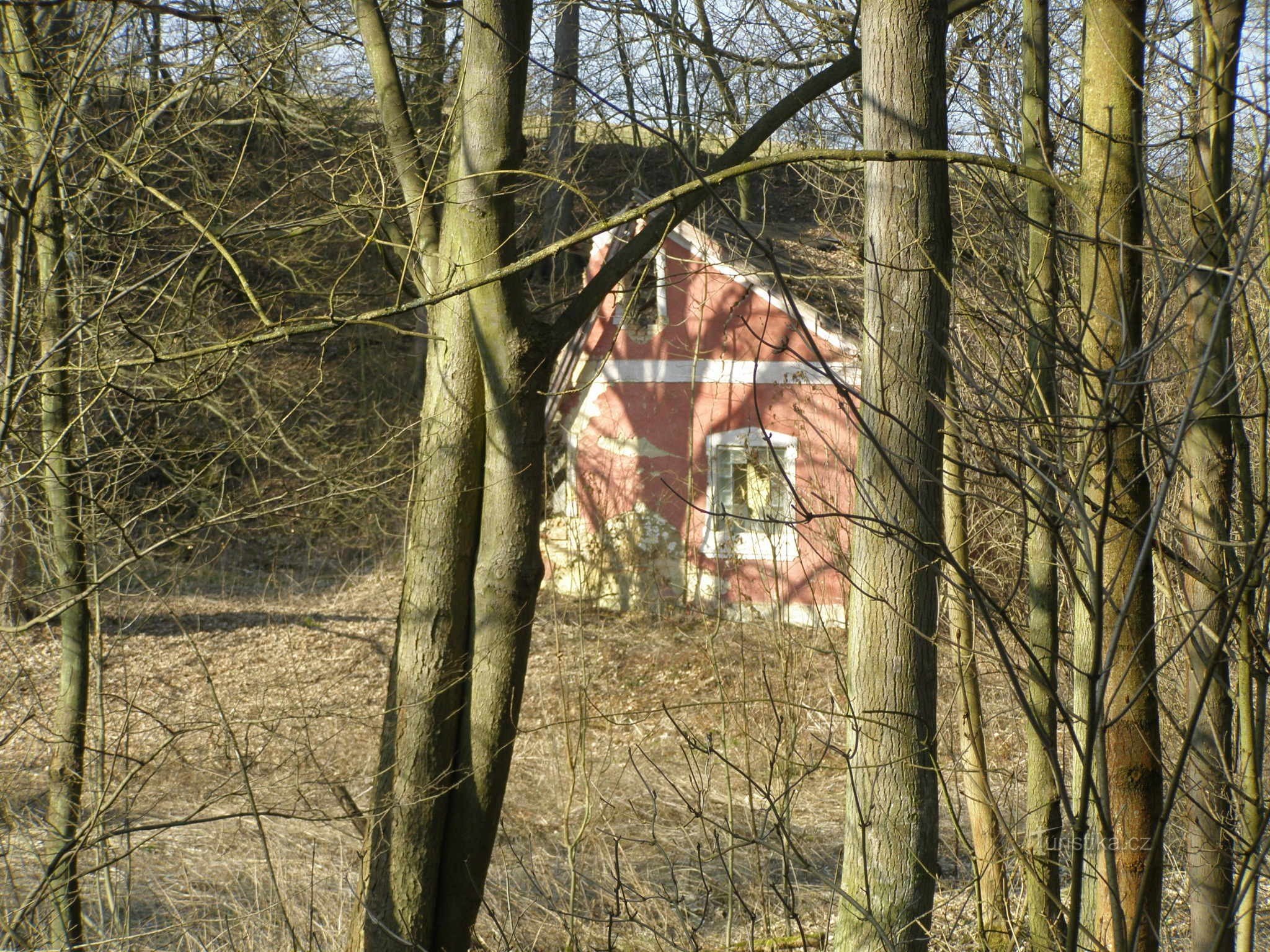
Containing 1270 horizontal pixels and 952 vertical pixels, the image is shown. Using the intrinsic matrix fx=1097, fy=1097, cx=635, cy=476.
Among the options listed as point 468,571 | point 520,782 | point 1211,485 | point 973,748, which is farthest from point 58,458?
point 520,782

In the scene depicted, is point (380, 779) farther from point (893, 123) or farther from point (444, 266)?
point (893, 123)

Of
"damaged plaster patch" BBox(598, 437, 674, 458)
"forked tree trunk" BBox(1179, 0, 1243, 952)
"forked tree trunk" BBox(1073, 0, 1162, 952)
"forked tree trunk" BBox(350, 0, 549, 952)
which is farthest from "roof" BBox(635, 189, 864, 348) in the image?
"forked tree trunk" BBox(1179, 0, 1243, 952)

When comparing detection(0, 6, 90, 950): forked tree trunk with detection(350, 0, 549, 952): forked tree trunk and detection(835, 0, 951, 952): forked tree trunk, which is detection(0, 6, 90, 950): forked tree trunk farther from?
detection(835, 0, 951, 952): forked tree trunk

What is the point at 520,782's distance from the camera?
9352 millimetres

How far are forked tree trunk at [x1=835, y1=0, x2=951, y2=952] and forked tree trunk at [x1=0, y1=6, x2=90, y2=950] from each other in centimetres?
362

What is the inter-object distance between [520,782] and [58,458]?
527 centimetres

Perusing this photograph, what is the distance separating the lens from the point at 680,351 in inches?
535

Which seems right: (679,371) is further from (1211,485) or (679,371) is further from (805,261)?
(1211,485)

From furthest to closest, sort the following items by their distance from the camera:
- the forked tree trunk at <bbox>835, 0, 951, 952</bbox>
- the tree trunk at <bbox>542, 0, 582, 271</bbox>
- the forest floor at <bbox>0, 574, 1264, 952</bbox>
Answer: the tree trunk at <bbox>542, 0, 582, 271</bbox>
the forest floor at <bbox>0, 574, 1264, 952</bbox>
the forked tree trunk at <bbox>835, 0, 951, 952</bbox>

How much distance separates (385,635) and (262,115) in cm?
647

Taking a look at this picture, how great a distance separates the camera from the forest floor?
4.38 metres

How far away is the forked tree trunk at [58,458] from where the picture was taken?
5.12 m

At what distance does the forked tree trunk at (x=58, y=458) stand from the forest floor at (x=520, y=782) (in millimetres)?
191

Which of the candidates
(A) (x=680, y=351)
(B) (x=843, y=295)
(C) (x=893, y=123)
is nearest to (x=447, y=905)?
(C) (x=893, y=123)
